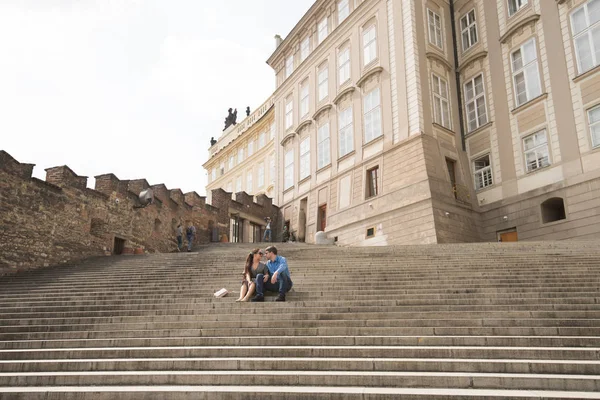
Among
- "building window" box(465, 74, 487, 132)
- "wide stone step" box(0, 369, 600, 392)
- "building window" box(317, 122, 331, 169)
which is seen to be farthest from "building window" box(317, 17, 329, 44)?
"wide stone step" box(0, 369, 600, 392)

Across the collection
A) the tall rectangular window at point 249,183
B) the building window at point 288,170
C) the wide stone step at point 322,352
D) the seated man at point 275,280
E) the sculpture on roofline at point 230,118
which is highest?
the sculpture on roofline at point 230,118

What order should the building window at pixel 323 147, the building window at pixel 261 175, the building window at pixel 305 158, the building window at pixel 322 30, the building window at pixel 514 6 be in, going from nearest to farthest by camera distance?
the building window at pixel 514 6, the building window at pixel 323 147, the building window at pixel 305 158, the building window at pixel 322 30, the building window at pixel 261 175

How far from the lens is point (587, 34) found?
1869cm

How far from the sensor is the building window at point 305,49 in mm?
31725

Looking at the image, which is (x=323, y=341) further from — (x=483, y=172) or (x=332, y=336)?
(x=483, y=172)

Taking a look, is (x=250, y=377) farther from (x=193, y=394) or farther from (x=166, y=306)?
(x=166, y=306)

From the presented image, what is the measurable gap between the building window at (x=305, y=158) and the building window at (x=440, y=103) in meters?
8.84

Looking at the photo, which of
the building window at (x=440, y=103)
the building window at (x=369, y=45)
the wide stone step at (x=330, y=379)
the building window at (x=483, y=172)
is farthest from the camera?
the building window at (x=369, y=45)

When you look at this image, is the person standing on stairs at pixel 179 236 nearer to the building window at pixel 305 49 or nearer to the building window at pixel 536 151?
the building window at pixel 305 49

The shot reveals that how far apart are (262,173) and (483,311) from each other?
3405 centimetres

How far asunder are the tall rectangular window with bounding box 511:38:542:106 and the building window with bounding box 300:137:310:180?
12.1 meters

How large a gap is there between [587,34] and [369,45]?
1039 centimetres

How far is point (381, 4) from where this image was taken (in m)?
25.6

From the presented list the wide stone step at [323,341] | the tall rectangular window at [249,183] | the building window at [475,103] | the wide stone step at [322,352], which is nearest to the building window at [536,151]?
the building window at [475,103]
